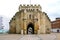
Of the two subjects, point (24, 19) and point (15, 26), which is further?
point (15, 26)

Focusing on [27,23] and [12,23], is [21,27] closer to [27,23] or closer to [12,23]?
[27,23]

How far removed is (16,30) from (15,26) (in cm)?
233

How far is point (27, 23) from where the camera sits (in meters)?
53.6

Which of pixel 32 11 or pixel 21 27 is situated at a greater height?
pixel 32 11

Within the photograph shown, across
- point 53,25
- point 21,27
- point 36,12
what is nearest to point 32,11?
point 36,12

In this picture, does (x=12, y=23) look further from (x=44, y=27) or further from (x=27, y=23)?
(x=44, y=27)

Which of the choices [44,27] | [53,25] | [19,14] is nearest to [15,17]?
[19,14]

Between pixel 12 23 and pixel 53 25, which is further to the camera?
pixel 53 25

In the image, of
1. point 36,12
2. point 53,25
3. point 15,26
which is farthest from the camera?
point 53,25

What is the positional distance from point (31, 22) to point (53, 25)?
184 ft

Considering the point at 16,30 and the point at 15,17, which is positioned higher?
the point at 15,17

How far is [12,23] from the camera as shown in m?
59.0

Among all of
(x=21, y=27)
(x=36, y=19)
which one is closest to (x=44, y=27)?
(x=36, y=19)

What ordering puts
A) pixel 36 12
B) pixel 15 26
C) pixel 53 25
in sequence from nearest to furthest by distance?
pixel 36 12, pixel 15 26, pixel 53 25
